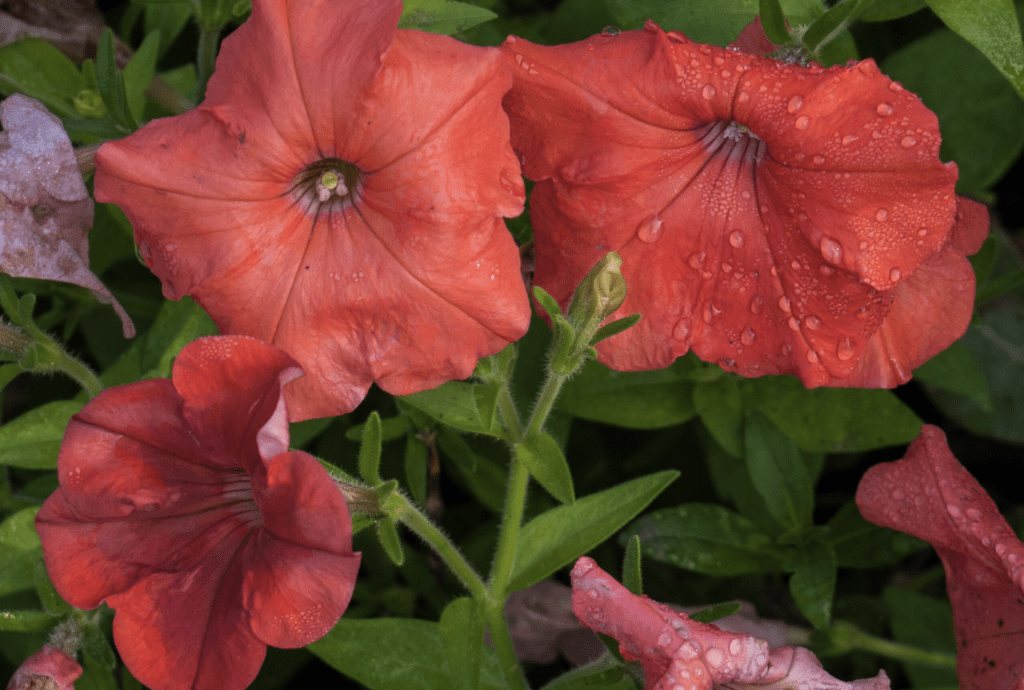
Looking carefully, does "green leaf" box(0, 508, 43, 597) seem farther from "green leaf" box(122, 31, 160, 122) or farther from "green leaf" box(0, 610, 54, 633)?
"green leaf" box(122, 31, 160, 122)

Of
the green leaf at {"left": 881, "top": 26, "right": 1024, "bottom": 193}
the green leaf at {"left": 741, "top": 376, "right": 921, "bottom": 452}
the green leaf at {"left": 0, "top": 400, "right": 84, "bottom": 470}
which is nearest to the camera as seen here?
the green leaf at {"left": 0, "top": 400, "right": 84, "bottom": 470}

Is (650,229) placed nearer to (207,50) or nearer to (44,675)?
(207,50)

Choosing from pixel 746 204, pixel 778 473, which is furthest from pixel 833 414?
pixel 746 204

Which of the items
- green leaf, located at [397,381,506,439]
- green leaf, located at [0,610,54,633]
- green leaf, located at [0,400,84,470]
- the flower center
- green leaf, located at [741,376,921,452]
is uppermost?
the flower center

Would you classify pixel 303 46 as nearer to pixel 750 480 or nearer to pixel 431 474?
pixel 431 474

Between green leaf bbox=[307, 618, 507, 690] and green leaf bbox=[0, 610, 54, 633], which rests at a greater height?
green leaf bbox=[0, 610, 54, 633]

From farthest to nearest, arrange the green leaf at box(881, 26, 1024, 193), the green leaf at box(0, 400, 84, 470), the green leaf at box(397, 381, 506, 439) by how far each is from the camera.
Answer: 1. the green leaf at box(881, 26, 1024, 193)
2. the green leaf at box(0, 400, 84, 470)
3. the green leaf at box(397, 381, 506, 439)

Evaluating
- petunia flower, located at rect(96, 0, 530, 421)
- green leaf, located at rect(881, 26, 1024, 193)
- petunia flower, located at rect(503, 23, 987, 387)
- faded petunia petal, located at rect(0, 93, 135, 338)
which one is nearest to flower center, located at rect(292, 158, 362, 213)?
petunia flower, located at rect(96, 0, 530, 421)
